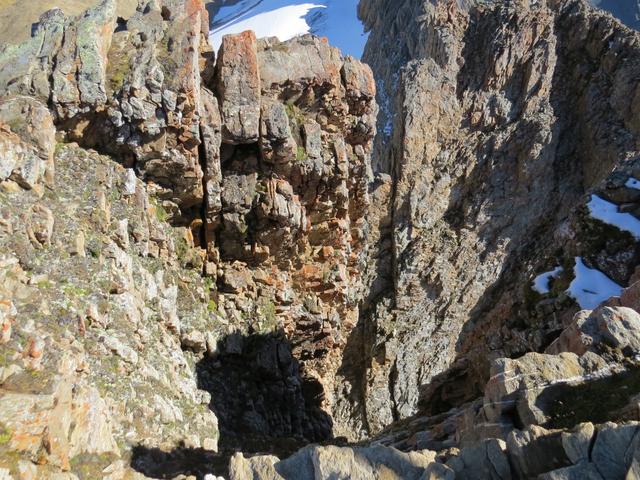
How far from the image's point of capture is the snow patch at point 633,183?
2073cm

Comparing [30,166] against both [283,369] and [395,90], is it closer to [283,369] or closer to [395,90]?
[283,369]

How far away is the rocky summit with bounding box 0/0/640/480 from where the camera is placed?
11.0 metres

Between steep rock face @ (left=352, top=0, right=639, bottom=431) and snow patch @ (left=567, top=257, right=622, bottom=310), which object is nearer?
snow patch @ (left=567, top=257, right=622, bottom=310)

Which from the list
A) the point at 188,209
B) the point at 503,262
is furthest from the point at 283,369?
the point at 503,262

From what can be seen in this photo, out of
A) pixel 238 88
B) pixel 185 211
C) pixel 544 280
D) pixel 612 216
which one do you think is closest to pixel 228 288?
pixel 185 211

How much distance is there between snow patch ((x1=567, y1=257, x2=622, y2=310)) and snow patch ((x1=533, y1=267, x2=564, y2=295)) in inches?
41.6

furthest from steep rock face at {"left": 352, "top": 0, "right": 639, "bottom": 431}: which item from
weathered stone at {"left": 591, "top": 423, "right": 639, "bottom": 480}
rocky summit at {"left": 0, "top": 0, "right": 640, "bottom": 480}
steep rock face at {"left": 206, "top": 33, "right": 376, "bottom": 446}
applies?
weathered stone at {"left": 591, "top": 423, "right": 639, "bottom": 480}

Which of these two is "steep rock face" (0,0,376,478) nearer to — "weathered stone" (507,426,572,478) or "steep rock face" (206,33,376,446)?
"steep rock face" (206,33,376,446)

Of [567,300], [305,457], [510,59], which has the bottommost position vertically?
[305,457]

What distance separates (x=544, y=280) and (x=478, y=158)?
41.2 meters

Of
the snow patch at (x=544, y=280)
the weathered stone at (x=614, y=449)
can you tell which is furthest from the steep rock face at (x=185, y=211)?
the snow patch at (x=544, y=280)

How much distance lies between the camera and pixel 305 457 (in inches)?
413

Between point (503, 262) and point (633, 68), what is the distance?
24.0 metres

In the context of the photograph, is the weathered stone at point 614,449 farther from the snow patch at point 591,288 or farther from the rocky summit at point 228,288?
the snow patch at point 591,288
